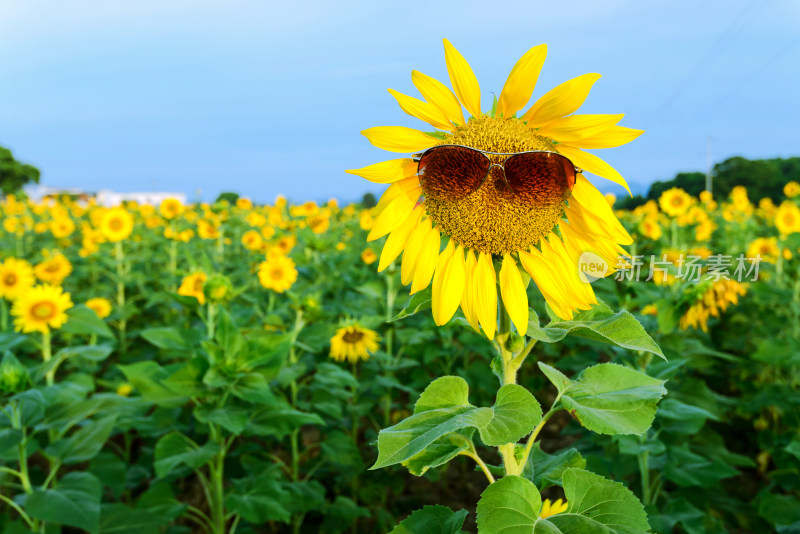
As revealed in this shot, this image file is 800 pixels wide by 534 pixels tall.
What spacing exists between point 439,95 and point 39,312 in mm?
2822

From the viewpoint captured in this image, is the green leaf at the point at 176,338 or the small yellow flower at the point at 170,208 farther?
the small yellow flower at the point at 170,208

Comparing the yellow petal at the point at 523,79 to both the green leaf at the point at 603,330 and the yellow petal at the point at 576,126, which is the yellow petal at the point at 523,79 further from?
the green leaf at the point at 603,330

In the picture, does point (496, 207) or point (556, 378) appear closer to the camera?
point (496, 207)

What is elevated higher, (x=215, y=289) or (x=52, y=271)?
(x=215, y=289)

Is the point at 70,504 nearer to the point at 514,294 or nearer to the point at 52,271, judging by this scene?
the point at 514,294

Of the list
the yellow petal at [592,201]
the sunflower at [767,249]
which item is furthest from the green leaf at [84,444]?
the sunflower at [767,249]

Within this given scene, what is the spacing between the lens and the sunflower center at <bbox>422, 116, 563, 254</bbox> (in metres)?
0.95

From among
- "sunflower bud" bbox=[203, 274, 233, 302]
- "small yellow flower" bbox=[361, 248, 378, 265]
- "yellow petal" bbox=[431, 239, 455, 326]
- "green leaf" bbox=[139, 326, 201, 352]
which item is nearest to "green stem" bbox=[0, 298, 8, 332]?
"green leaf" bbox=[139, 326, 201, 352]

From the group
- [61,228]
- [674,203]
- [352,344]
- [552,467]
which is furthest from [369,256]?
[61,228]

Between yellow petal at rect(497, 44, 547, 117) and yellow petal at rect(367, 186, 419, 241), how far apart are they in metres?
0.24

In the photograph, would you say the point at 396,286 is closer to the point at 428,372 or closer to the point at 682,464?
the point at 428,372

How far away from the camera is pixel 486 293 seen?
0.99m

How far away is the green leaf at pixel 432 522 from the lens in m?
1.09

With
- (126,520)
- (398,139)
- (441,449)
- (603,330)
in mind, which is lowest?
(126,520)
